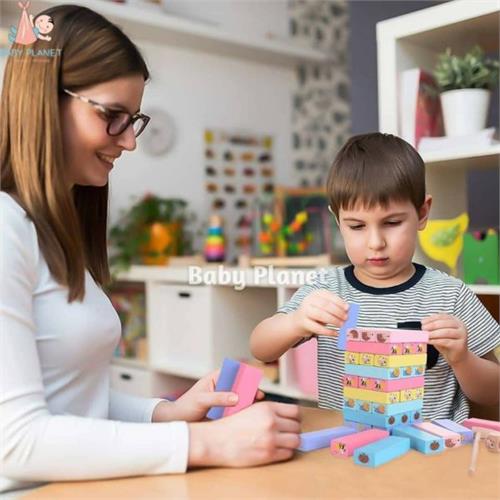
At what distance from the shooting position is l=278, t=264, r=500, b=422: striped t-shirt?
3.89ft

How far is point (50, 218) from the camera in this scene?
772 millimetres

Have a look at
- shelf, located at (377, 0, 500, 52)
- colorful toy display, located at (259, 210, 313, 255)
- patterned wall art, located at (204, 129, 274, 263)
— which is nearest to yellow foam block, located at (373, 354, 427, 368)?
shelf, located at (377, 0, 500, 52)

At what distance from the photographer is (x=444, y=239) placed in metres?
1.68

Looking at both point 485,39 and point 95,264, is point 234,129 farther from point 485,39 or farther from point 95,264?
Answer: point 95,264

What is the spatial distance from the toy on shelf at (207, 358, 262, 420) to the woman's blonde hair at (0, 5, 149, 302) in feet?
0.74

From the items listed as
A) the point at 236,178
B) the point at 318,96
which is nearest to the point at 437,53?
the point at 236,178

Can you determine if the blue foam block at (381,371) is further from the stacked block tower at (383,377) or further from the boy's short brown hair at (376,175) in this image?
the boy's short brown hair at (376,175)

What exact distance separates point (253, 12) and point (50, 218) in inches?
130

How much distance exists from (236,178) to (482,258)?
2.23m

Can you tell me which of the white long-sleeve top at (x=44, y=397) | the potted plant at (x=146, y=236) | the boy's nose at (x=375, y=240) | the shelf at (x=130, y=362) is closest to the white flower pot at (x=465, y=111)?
the boy's nose at (x=375, y=240)

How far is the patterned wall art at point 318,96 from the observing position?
13.2 feet

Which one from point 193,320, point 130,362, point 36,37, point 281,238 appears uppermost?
point 36,37

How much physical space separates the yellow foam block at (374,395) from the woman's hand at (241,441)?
5.2 inches

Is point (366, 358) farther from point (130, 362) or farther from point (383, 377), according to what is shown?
point (130, 362)
